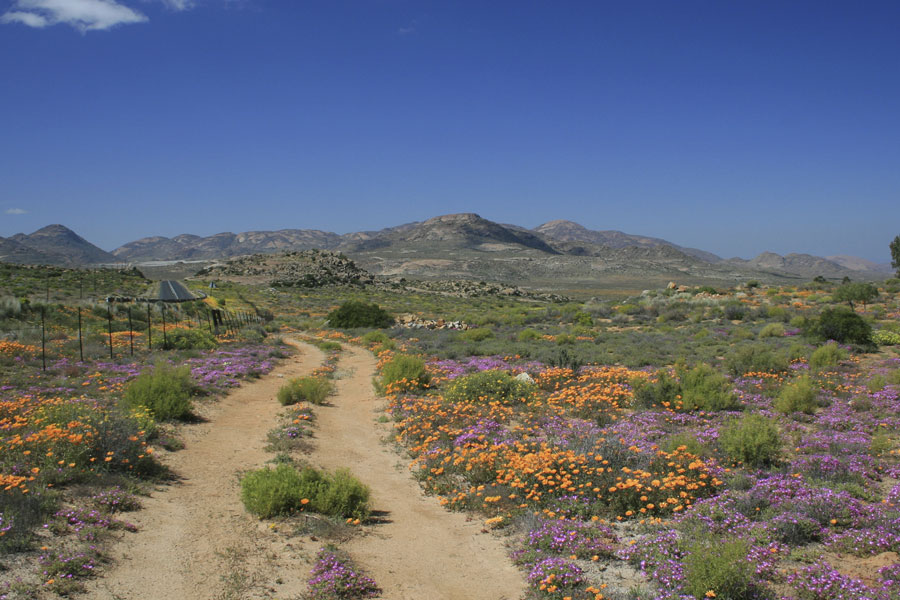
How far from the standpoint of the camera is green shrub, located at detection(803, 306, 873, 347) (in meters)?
17.8

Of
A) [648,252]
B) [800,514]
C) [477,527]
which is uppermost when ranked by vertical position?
[648,252]

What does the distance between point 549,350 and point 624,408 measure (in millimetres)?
7385

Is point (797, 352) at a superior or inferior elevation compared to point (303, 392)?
superior

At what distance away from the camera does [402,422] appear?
36.1 feet

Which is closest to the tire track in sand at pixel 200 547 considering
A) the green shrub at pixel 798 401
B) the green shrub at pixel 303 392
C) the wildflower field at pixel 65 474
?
the wildflower field at pixel 65 474

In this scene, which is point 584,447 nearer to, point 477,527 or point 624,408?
point 477,527

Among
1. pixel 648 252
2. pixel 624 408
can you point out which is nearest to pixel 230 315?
pixel 624 408

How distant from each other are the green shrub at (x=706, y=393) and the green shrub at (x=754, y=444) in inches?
120

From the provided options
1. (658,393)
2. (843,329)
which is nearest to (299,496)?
(658,393)

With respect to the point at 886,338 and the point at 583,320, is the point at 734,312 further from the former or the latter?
the point at 886,338

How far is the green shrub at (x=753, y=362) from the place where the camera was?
14.2m

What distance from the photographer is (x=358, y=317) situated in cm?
3291

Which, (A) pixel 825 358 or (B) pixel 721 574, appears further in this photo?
(A) pixel 825 358

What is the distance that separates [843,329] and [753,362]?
6.43m
